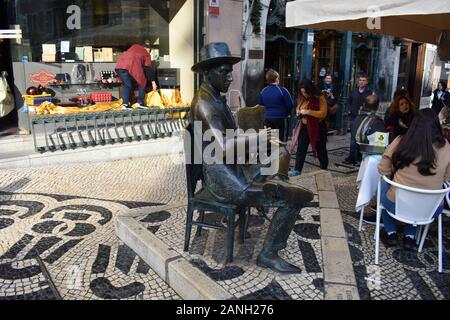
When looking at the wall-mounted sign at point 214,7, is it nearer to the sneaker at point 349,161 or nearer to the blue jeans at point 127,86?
the blue jeans at point 127,86

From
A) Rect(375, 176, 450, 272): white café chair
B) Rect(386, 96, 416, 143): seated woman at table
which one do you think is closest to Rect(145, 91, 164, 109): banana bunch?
Rect(386, 96, 416, 143): seated woman at table

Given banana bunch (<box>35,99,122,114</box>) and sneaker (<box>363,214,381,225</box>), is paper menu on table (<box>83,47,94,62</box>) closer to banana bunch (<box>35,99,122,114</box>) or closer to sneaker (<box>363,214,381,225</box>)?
banana bunch (<box>35,99,122,114</box>)

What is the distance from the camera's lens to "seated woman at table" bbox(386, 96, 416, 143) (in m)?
6.03

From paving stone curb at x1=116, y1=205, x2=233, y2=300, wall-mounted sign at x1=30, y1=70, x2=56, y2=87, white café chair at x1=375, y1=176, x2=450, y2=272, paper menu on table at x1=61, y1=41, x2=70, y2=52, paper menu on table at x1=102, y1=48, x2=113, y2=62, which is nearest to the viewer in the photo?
paving stone curb at x1=116, y1=205, x2=233, y2=300

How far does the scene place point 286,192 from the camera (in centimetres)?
286

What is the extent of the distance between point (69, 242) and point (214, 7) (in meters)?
5.63

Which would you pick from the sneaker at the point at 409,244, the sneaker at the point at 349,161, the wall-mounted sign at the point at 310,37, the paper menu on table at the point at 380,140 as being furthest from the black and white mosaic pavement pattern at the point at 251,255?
the wall-mounted sign at the point at 310,37

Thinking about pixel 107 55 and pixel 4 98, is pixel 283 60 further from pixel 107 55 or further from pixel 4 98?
pixel 4 98

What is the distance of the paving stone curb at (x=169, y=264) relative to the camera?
8.94ft

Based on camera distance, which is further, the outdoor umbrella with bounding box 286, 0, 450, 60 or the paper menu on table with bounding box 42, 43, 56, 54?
the paper menu on table with bounding box 42, 43, 56, 54

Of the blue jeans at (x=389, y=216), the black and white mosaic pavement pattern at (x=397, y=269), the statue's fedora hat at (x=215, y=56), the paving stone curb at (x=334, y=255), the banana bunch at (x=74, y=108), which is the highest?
the statue's fedora hat at (x=215, y=56)

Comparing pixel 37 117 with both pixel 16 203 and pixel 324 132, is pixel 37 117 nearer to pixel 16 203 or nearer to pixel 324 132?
pixel 16 203

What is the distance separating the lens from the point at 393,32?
18.2 feet

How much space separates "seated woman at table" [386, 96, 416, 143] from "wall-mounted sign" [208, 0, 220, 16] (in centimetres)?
375
